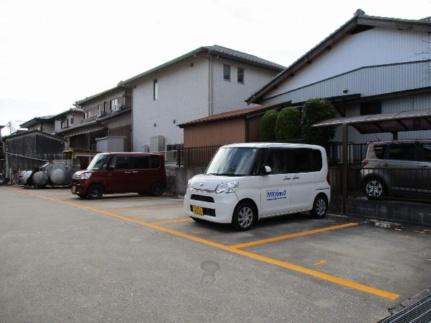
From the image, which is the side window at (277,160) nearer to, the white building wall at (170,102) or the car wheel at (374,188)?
the car wheel at (374,188)

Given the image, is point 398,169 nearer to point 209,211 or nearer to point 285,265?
point 209,211

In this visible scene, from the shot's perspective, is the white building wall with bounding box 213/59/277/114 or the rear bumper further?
the white building wall with bounding box 213/59/277/114

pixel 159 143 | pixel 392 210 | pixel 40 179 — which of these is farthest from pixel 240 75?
pixel 392 210

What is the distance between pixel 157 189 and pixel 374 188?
30.0 ft

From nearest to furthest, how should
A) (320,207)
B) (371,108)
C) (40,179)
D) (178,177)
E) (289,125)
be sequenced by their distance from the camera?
(320,207)
(289,125)
(371,108)
(178,177)
(40,179)

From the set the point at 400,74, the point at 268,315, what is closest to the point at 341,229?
the point at 268,315

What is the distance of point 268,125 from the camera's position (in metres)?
13.1

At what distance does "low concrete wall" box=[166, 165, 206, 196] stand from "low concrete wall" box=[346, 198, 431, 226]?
6.49 m

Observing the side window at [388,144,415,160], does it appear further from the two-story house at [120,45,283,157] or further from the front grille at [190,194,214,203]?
the two-story house at [120,45,283,157]

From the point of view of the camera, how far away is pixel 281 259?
17.7ft

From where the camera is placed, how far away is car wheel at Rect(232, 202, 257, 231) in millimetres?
7227

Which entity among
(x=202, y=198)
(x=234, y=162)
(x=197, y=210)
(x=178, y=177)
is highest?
(x=234, y=162)

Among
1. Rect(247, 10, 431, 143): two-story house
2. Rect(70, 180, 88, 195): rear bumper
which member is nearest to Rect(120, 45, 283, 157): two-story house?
Rect(247, 10, 431, 143): two-story house

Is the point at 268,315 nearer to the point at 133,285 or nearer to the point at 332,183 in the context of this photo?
the point at 133,285
